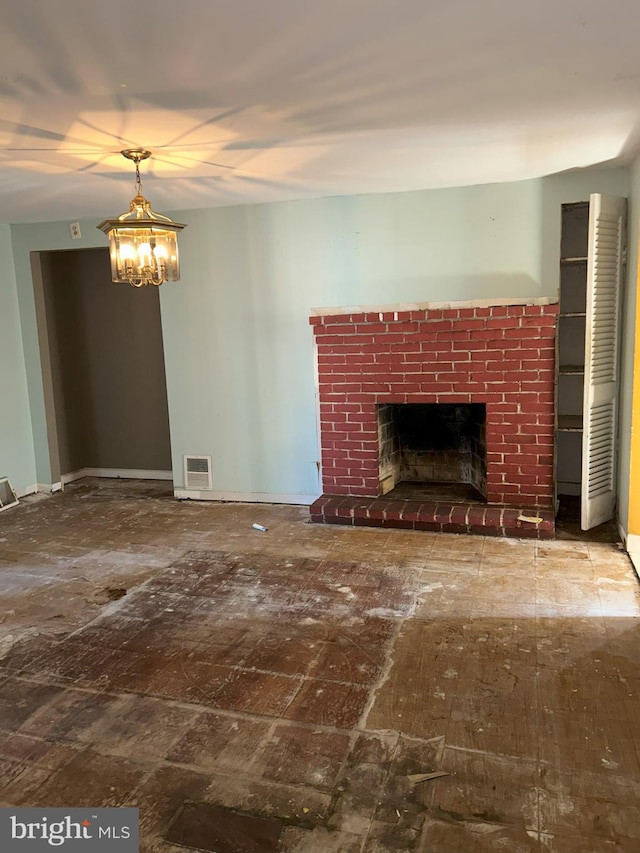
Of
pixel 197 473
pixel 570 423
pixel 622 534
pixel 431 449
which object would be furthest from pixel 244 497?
pixel 622 534

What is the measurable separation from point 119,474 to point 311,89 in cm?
450

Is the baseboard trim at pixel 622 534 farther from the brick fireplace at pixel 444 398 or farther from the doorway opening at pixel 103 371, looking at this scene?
the doorway opening at pixel 103 371

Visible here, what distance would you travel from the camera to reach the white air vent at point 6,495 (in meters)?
5.04

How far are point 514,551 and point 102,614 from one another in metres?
2.32

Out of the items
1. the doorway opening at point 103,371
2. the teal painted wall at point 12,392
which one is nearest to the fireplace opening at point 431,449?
the doorway opening at point 103,371

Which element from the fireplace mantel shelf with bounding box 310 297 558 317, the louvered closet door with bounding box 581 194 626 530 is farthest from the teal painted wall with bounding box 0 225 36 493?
the louvered closet door with bounding box 581 194 626 530

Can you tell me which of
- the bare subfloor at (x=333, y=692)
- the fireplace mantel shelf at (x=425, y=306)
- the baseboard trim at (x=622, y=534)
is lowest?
the bare subfloor at (x=333, y=692)

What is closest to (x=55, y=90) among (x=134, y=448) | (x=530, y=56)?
(x=530, y=56)

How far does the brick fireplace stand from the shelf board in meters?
0.10

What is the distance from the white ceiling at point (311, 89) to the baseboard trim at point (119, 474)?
2809mm

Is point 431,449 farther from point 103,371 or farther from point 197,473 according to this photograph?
point 103,371

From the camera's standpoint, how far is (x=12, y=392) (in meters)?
5.30

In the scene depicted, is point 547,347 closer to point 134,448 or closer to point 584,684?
point 584,684

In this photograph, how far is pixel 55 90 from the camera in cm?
226
